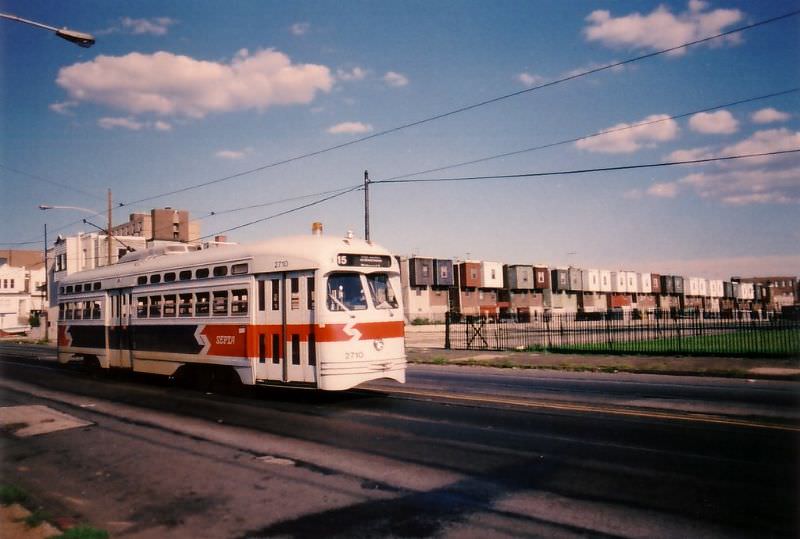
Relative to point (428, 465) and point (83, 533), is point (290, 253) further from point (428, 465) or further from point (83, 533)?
point (83, 533)

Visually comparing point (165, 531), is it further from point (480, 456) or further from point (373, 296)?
point (373, 296)

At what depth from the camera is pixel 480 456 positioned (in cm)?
794

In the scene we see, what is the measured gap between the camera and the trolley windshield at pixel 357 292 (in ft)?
39.7

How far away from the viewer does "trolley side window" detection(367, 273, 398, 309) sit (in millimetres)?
12703

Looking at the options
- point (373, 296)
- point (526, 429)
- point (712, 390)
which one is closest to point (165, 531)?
point (526, 429)

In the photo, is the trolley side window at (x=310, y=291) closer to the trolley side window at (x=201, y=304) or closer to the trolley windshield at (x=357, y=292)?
the trolley windshield at (x=357, y=292)

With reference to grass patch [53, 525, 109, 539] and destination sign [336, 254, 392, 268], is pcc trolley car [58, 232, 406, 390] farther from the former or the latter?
grass patch [53, 525, 109, 539]

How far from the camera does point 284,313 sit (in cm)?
1258

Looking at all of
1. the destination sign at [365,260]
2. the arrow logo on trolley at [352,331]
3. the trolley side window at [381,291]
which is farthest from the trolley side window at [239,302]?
the trolley side window at [381,291]

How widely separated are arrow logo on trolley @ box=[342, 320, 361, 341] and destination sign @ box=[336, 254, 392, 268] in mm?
1358

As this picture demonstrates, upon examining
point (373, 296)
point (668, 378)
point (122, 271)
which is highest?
point (122, 271)

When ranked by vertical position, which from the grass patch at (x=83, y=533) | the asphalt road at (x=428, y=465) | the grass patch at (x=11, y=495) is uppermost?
the grass patch at (x=83, y=533)

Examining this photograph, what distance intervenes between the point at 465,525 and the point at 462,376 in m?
13.5

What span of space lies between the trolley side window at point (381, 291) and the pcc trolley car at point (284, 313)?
3 cm
